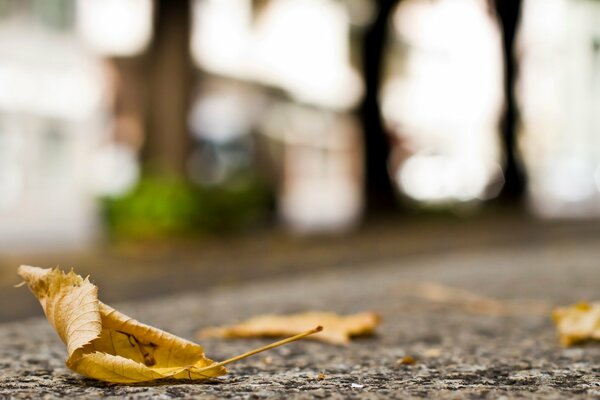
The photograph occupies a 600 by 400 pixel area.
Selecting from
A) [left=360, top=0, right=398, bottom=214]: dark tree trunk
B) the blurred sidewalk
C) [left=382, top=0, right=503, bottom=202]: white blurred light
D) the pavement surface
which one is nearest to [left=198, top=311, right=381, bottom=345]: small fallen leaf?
the pavement surface

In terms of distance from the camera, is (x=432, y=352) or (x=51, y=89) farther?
(x=51, y=89)

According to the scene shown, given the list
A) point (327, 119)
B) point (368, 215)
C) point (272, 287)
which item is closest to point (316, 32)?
point (327, 119)

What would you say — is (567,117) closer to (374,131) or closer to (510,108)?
(510,108)

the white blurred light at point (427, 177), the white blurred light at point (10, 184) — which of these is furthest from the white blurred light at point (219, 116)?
the white blurred light at point (427, 177)

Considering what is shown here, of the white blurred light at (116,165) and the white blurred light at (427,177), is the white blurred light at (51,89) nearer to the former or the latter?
the white blurred light at (116,165)

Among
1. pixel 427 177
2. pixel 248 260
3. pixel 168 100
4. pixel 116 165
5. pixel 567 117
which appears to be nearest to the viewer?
pixel 248 260

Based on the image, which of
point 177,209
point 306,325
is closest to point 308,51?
point 177,209

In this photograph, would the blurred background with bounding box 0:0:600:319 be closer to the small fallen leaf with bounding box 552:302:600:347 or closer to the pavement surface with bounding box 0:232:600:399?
the pavement surface with bounding box 0:232:600:399
